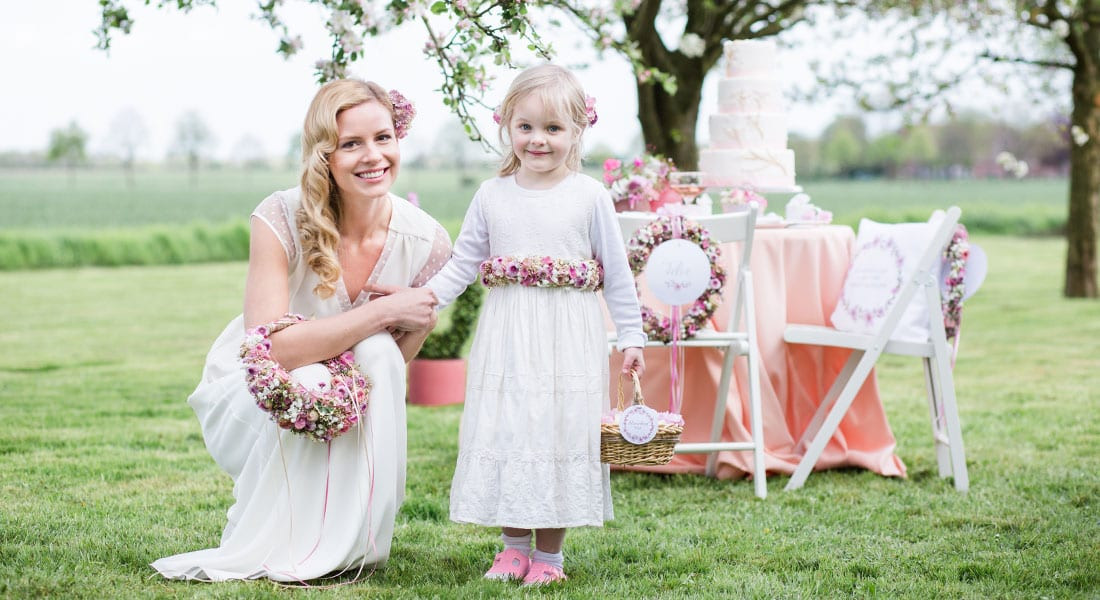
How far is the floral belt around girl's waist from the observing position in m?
3.32

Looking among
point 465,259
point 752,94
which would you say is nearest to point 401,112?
point 465,259

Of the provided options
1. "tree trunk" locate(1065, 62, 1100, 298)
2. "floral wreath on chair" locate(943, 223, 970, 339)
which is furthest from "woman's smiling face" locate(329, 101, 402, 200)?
"tree trunk" locate(1065, 62, 1100, 298)

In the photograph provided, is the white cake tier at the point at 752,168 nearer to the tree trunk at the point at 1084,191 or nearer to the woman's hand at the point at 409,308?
the woman's hand at the point at 409,308

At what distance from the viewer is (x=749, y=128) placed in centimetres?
562

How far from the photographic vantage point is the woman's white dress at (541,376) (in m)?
3.31

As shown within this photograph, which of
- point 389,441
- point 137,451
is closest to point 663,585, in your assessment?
point 389,441

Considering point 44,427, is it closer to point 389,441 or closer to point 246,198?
point 389,441

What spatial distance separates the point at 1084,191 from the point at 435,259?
10.6 meters

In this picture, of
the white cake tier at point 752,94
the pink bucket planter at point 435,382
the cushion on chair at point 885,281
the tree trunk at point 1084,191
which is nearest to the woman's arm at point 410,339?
the cushion on chair at point 885,281

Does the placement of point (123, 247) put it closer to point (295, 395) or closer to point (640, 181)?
point (640, 181)

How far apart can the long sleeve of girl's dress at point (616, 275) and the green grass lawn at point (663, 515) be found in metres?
0.73

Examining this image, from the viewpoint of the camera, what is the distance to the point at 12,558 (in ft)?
11.7

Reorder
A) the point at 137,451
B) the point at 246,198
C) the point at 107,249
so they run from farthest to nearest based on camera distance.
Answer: the point at 246,198
the point at 107,249
the point at 137,451

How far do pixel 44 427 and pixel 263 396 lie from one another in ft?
11.3
